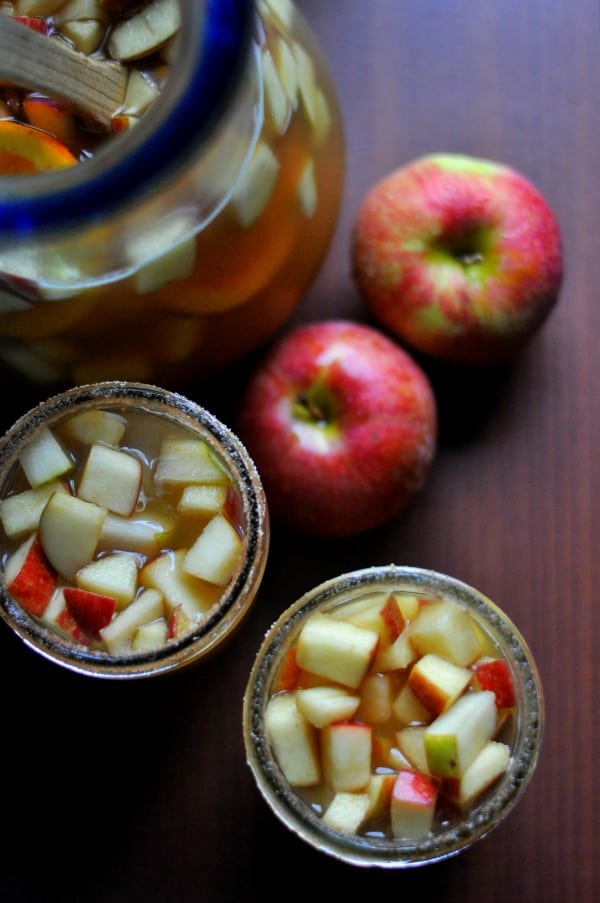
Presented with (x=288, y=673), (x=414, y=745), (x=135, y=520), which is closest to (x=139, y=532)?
(x=135, y=520)

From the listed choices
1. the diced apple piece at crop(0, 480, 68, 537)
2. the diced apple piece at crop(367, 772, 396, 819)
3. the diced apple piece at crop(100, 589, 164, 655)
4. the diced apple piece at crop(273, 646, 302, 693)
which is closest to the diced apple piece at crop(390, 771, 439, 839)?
the diced apple piece at crop(367, 772, 396, 819)

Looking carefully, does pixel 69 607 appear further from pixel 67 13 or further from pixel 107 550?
pixel 67 13

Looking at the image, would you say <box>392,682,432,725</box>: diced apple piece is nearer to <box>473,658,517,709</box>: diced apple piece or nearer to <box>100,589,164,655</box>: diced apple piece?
<box>473,658,517,709</box>: diced apple piece

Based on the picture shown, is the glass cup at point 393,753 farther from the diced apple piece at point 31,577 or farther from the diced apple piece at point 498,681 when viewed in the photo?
the diced apple piece at point 31,577

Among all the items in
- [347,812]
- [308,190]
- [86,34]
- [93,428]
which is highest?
[86,34]

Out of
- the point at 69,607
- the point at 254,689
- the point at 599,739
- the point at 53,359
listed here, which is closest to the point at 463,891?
the point at 599,739

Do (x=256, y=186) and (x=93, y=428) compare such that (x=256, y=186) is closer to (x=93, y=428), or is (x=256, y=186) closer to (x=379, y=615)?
(x=93, y=428)
